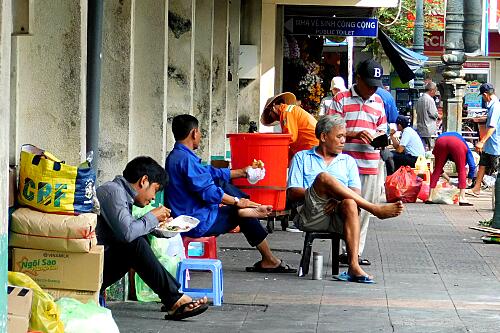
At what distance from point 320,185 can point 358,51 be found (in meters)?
36.8

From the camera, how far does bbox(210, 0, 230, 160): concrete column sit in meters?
16.6

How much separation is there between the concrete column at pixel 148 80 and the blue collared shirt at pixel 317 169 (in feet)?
4.74

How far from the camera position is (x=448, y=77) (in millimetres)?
23562

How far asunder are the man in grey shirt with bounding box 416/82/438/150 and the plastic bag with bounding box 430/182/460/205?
477 centimetres

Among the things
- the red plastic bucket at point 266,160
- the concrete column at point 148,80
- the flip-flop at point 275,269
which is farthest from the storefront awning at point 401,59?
the flip-flop at point 275,269

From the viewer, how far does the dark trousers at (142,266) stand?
8016mm

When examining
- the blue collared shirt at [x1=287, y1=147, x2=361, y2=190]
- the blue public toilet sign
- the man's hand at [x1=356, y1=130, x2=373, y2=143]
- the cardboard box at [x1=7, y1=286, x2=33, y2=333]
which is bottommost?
the cardboard box at [x1=7, y1=286, x2=33, y2=333]

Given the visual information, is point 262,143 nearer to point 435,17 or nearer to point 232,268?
point 232,268

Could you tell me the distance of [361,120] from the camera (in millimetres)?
11367

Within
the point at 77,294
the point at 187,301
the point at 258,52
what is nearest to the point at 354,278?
the point at 187,301

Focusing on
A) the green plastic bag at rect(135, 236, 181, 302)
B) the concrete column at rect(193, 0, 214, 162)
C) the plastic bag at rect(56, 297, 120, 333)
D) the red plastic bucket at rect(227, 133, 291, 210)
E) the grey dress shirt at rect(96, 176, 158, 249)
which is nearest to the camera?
the plastic bag at rect(56, 297, 120, 333)

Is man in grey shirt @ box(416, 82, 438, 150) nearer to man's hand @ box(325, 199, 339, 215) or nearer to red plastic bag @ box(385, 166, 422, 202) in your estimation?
red plastic bag @ box(385, 166, 422, 202)

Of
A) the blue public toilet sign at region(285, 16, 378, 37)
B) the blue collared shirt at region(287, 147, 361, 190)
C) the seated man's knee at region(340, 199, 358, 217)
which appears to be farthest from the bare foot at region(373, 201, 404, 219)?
the blue public toilet sign at region(285, 16, 378, 37)

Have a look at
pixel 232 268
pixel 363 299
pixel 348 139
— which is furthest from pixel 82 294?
pixel 348 139
